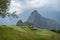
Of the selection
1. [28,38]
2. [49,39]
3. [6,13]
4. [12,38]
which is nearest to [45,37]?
[49,39]

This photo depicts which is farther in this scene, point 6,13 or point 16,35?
point 6,13

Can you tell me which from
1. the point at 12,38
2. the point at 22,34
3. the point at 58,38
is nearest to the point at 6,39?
the point at 12,38

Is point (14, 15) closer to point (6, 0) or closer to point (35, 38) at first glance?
point (6, 0)

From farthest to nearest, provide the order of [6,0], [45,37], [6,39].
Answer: [6,0] → [45,37] → [6,39]

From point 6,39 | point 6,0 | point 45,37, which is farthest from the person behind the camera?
point 6,0

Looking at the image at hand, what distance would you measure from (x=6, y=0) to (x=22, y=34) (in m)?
10.7

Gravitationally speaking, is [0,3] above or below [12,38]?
above

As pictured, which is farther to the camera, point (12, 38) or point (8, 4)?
point (8, 4)

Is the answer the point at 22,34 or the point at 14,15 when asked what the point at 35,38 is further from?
the point at 14,15

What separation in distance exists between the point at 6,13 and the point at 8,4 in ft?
8.68

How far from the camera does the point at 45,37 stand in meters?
50.9

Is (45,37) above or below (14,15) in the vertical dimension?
below

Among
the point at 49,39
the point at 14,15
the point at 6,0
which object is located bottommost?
the point at 49,39

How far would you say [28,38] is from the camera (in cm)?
4900
